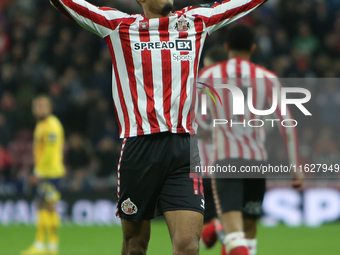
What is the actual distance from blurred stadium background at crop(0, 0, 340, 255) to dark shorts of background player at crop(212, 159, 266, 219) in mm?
4330

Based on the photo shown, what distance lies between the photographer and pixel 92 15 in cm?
396

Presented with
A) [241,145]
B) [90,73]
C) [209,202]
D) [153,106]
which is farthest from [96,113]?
[153,106]

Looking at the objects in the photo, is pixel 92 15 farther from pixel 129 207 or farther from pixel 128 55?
pixel 129 207

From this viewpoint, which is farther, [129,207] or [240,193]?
[240,193]

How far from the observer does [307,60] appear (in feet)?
42.2

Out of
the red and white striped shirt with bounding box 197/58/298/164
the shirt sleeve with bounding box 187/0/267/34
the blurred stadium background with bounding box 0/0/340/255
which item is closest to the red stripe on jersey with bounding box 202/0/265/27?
the shirt sleeve with bounding box 187/0/267/34

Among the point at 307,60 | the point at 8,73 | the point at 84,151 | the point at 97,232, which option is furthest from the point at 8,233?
the point at 307,60

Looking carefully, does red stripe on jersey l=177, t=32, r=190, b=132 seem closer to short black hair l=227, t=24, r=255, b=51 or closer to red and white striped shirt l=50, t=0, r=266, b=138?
red and white striped shirt l=50, t=0, r=266, b=138

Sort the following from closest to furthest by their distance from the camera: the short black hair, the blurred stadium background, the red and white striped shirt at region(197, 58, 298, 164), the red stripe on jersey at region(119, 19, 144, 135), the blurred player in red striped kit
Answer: the red stripe on jersey at region(119, 19, 144, 135)
the blurred player in red striped kit
the red and white striped shirt at region(197, 58, 298, 164)
the short black hair
the blurred stadium background

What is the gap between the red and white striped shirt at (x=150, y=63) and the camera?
3926 millimetres

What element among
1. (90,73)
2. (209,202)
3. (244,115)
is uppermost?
(90,73)

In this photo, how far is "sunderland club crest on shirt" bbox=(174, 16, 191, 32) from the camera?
402 centimetres

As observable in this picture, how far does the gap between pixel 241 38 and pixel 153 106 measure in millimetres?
1592

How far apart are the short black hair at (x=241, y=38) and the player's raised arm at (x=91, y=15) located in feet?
4.73
